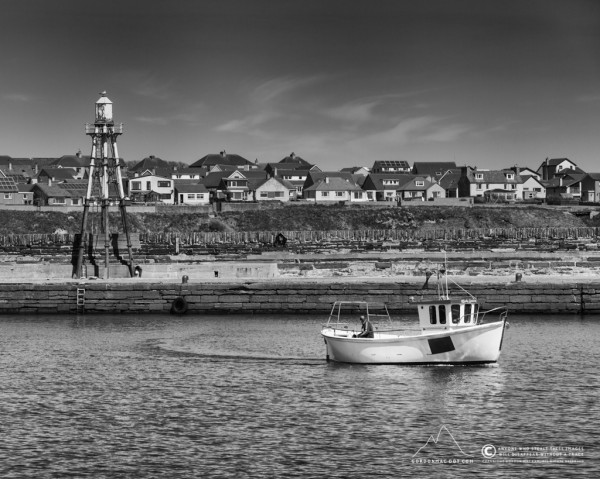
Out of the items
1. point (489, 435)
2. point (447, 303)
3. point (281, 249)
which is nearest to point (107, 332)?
point (447, 303)

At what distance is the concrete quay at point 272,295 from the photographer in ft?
193

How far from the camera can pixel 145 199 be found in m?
151

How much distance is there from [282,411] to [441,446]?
21.0ft

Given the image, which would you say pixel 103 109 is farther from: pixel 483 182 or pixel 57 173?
pixel 483 182

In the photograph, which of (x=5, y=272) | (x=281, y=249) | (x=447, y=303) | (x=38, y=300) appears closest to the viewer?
(x=447, y=303)

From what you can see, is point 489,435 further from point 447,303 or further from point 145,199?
point 145,199

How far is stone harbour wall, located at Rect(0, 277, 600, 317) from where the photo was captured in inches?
2312

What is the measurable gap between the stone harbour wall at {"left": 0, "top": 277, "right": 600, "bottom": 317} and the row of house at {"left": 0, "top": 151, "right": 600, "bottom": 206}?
253ft

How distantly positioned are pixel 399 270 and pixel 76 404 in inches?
1592

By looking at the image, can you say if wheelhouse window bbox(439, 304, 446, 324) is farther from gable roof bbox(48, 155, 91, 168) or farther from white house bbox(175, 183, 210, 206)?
gable roof bbox(48, 155, 91, 168)

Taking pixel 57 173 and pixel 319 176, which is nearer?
pixel 319 176

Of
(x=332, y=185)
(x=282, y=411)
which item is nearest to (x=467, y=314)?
(x=282, y=411)

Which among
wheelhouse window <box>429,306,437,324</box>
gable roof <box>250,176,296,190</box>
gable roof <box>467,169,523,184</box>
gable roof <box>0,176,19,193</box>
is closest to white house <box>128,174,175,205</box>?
gable roof <box>250,176,296,190</box>

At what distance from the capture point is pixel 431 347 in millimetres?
41531
